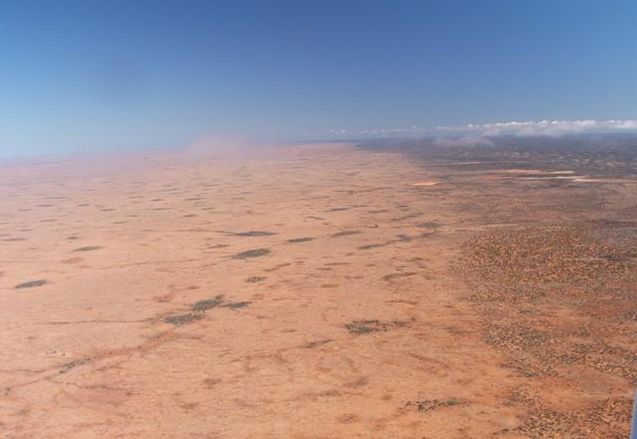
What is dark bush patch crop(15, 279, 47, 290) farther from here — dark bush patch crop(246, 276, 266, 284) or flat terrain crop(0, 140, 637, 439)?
dark bush patch crop(246, 276, 266, 284)

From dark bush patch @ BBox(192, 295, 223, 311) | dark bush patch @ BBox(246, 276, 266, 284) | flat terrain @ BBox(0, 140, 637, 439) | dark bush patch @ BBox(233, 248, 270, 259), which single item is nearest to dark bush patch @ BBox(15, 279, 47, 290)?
flat terrain @ BBox(0, 140, 637, 439)

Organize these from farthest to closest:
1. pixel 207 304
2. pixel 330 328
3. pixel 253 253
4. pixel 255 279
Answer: pixel 253 253, pixel 255 279, pixel 207 304, pixel 330 328

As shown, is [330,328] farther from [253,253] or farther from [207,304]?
[253,253]

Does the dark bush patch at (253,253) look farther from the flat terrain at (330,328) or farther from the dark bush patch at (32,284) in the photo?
the dark bush patch at (32,284)

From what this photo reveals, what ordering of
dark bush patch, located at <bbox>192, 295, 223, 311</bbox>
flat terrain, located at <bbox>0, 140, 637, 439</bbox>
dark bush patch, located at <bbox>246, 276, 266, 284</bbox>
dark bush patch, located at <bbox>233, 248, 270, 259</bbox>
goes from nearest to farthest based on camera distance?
flat terrain, located at <bbox>0, 140, 637, 439</bbox> < dark bush patch, located at <bbox>192, 295, 223, 311</bbox> < dark bush patch, located at <bbox>246, 276, 266, 284</bbox> < dark bush patch, located at <bbox>233, 248, 270, 259</bbox>

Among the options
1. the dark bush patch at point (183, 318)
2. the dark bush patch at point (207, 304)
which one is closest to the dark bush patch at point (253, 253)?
the dark bush patch at point (207, 304)

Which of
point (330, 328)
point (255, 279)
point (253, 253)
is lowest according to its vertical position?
point (330, 328)

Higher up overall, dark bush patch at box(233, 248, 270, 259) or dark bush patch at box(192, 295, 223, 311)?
dark bush patch at box(233, 248, 270, 259)

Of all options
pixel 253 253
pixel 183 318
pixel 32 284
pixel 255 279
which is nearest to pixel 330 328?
pixel 183 318
